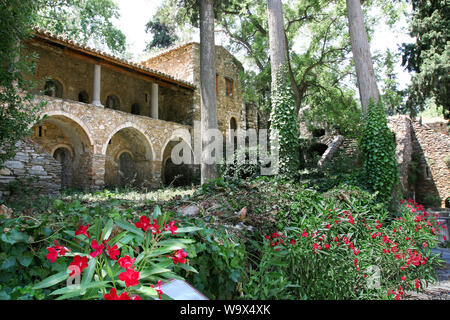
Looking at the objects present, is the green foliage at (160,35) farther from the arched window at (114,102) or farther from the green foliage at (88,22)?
the arched window at (114,102)

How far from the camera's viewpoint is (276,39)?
8188 mm

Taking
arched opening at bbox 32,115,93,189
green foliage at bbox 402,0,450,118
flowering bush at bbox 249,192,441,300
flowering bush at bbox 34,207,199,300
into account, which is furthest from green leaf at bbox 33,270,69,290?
green foliage at bbox 402,0,450,118

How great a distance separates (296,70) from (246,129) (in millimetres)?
5386

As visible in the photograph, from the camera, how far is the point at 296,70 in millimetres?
12828

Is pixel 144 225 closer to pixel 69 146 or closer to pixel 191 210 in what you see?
pixel 191 210

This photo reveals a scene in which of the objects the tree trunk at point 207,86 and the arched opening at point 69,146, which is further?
the arched opening at point 69,146

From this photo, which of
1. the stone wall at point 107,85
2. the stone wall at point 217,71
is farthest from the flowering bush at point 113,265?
the stone wall at point 217,71

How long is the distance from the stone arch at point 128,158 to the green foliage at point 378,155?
8.79 metres

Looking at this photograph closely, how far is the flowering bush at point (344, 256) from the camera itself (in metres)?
2.33

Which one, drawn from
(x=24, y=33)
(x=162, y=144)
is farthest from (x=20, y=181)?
(x=162, y=144)

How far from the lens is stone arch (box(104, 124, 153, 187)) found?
12.8m

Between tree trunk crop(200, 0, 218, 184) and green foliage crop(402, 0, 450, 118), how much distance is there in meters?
9.20

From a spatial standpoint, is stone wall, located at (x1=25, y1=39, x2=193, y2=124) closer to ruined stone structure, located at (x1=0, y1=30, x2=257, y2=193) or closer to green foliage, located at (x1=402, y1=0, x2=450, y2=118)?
ruined stone structure, located at (x1=0, y1=30, x2=257, y2=193)

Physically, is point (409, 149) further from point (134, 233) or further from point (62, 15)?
point (62, 15)
